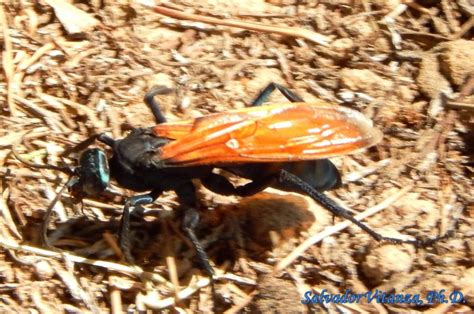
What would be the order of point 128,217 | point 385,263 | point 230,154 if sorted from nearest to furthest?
1. point 230,154
2. point 385,263
3. point 128,217

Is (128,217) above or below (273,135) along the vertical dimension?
below

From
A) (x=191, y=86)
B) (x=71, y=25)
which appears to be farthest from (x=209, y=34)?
(x=71, y=25)

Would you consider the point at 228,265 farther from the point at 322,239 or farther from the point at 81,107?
the point at 81,107

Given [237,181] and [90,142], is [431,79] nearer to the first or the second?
[237,181]

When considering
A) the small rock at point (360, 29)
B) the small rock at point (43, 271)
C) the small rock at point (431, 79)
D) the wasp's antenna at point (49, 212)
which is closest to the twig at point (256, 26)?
the small rock at point (360, 29)

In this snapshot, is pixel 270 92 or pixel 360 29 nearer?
pixel 270 92

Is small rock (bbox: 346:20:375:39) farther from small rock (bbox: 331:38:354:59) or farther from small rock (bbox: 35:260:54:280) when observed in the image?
small rock (bbox: 35:260:54:280)

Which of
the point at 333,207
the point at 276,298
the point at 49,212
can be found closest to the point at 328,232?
the point at 333,207

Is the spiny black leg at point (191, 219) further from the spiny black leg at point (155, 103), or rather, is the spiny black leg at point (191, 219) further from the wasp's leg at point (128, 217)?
the spiny black leg at point (155, 103)
